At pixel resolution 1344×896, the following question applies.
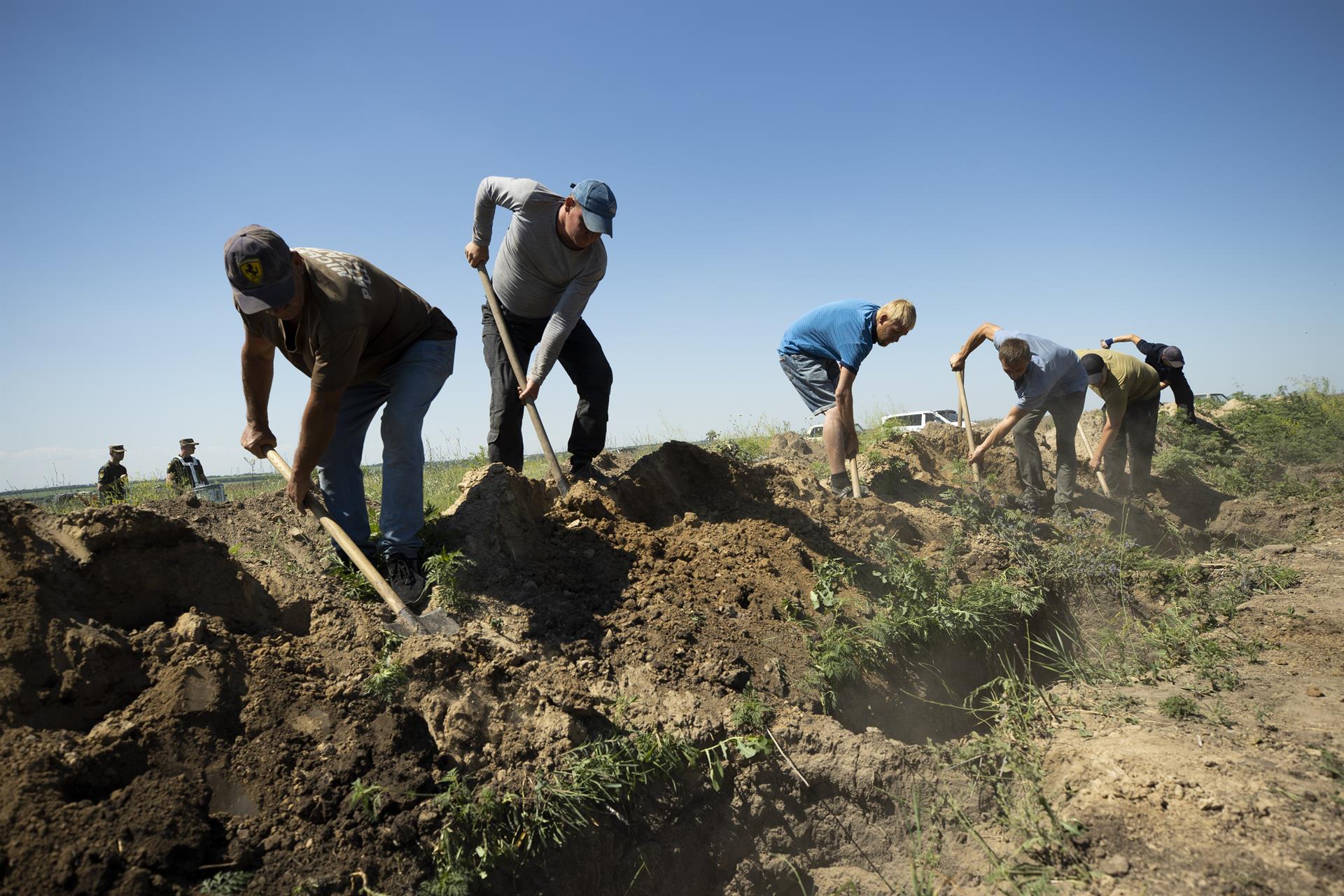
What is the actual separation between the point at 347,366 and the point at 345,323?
16 cm

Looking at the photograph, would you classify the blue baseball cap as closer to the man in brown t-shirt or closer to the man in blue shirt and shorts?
the man in brown t-shirt

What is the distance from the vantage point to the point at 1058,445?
634 centimetres

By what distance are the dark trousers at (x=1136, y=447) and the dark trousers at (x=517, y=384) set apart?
5523 millimetres

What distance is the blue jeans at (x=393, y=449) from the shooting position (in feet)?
10.3

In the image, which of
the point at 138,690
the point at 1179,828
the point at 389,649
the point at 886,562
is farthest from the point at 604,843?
the point at 886,562

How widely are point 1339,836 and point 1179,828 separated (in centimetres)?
42

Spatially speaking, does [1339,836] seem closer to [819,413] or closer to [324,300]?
[819,413]

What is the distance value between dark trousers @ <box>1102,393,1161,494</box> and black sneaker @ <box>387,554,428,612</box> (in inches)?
263

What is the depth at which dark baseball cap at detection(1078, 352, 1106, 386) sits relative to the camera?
21.2 ft

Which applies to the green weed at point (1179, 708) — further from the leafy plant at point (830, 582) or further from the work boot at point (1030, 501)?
the work boot at point (1030, 501)

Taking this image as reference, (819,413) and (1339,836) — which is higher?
(819,413)

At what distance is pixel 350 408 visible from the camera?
329cm

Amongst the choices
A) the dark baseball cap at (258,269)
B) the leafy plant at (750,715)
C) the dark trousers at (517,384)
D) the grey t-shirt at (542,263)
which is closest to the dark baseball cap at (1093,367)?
the dark trousers at (517,384)

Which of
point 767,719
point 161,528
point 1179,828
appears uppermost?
point 161,528
